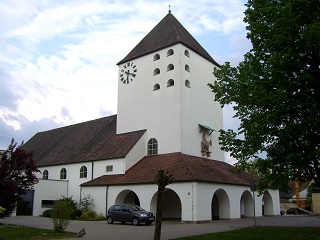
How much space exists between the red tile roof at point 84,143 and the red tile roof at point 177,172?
6.95 feet

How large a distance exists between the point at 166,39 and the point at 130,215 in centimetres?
1830

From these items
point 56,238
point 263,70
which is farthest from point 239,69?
point 56,238

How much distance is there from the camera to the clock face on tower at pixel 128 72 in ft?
123

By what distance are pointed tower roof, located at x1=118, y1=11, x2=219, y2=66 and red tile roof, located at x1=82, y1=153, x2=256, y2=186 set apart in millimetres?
10755

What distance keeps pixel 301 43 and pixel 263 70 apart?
5.84 feet

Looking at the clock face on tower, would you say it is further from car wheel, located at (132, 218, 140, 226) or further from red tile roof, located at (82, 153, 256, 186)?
car wheel, located at (132, 218, 140, 226)

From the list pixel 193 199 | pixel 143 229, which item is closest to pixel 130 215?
pixel 143 229

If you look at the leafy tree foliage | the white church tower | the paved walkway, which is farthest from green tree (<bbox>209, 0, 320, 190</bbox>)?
the white church tower

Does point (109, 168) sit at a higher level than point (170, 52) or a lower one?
lower

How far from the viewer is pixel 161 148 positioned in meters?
33.2

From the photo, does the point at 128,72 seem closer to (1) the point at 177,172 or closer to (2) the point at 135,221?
(1) the point at 177,172

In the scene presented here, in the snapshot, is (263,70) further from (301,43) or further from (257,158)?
(257,158)

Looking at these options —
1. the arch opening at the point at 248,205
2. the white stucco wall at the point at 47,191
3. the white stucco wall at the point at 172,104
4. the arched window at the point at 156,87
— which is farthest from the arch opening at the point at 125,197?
the arch opening at the point at 248,205

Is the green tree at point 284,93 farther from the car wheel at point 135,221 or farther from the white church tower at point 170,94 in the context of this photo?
the white church tower at point 170,94
